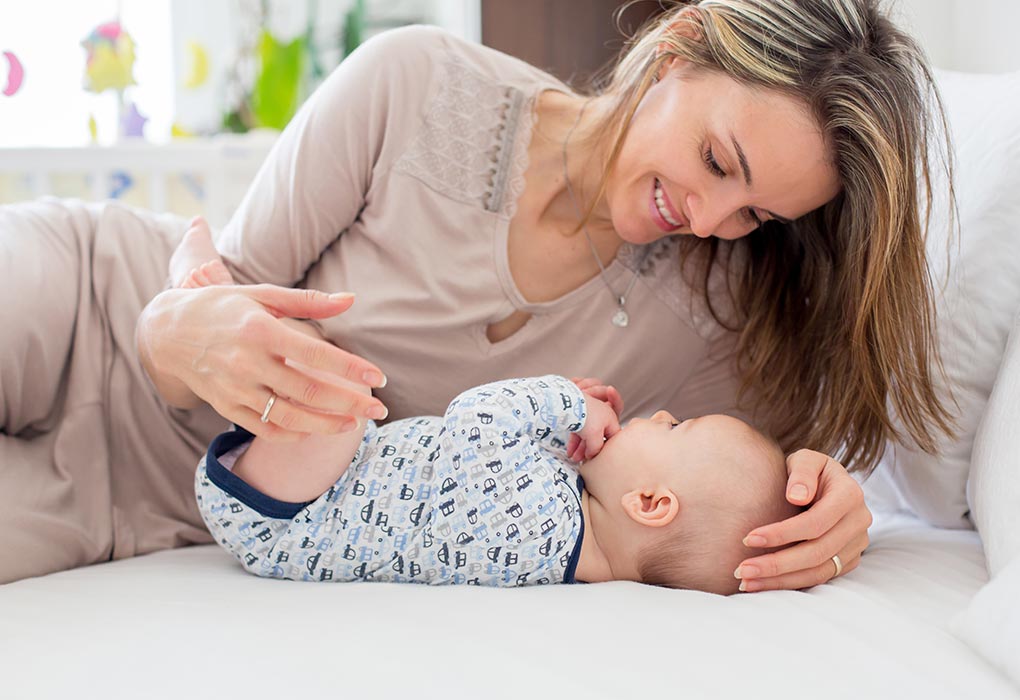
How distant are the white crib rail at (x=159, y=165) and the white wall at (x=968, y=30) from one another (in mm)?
1688

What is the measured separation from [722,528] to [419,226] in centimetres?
64

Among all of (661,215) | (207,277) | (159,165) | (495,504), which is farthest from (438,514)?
(159,165)

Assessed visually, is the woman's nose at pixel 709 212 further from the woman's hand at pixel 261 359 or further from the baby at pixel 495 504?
the woman's hand at pixel 261 359

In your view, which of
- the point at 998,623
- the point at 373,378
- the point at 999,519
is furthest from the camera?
the point at 999,519

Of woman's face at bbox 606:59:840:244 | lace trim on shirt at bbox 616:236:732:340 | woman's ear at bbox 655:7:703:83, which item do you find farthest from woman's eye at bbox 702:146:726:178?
lace trim on shirt at bbox 616:236:732:340

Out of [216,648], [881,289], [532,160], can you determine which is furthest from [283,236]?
[881,289]

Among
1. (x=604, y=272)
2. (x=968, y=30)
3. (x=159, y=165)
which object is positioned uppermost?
(x=968, y=30)

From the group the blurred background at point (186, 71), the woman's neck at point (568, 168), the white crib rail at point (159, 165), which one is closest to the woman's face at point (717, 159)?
the woman's neck at point (568, 168)

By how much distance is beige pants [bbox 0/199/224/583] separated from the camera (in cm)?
121

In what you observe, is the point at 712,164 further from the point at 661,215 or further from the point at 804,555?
the point at 804,555

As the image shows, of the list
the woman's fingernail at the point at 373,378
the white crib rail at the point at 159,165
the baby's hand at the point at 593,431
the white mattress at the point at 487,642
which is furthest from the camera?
the white crib rail at the point at 159,165

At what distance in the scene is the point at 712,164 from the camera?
1.19 meters

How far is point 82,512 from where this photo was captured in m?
1.23

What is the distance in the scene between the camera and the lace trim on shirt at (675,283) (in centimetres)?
146
